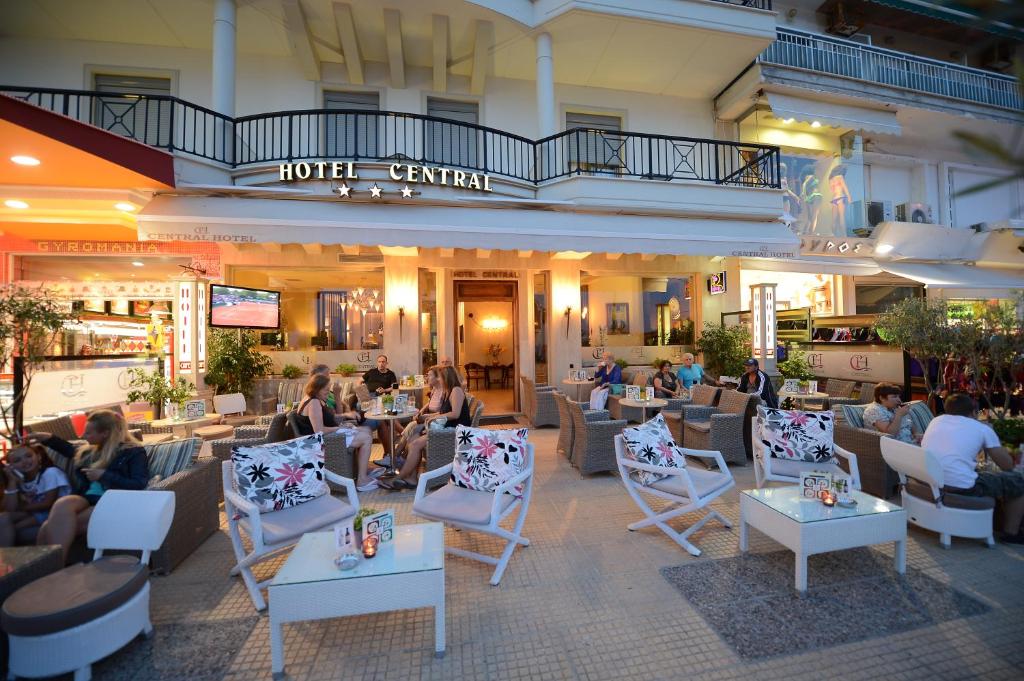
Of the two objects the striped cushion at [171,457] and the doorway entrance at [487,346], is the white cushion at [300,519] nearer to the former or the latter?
the striped cushion at [171,457]

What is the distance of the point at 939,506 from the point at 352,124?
32.6 feet

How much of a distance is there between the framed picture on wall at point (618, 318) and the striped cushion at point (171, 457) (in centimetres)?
838

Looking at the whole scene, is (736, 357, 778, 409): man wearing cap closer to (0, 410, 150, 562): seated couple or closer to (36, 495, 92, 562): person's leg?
(0, 410, 150, 562): seated couple

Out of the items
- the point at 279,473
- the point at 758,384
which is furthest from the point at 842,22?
the point at 279,473

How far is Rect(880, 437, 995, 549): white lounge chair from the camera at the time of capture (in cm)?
342

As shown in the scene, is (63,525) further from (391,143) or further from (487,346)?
(487,346)

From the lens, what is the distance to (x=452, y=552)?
3.38 metres

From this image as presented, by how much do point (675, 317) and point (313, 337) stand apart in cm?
815

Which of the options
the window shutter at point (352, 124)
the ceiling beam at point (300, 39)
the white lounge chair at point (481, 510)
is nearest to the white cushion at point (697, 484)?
the white lounge chair at point (481, 510)

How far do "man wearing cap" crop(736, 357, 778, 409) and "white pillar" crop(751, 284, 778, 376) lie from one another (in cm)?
271

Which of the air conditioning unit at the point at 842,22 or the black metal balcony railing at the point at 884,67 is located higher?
the air conditioning unit at the point at 842,22

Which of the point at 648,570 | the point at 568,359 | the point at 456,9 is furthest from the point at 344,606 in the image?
the point at 456,9

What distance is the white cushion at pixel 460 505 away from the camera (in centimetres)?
327

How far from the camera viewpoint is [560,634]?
8.55 ft
